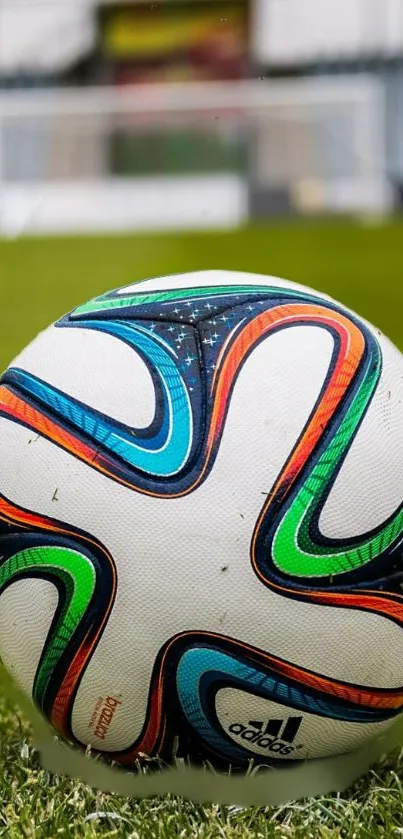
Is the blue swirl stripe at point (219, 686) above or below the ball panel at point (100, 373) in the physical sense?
below

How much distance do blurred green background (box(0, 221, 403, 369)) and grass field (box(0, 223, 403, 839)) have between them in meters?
0.01

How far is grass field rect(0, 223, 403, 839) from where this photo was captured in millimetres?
1998

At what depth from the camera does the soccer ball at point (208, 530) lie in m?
1.86

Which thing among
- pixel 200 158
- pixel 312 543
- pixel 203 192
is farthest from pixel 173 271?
pixel 200 158

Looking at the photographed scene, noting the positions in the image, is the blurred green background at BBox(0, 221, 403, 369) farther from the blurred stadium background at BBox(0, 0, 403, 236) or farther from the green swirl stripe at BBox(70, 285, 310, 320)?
the green swirl stripe at BBox(70, 285, 310, 320)

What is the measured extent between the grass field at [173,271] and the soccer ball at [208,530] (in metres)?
0.11

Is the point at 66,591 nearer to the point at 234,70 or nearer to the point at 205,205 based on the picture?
the point at 205,205

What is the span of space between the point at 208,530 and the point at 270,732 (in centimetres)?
40

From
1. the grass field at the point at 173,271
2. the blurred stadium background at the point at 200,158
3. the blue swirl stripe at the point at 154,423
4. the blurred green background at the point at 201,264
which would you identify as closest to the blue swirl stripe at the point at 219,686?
the grass field at the point at 173,271

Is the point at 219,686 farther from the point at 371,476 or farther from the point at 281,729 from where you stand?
the point at 371,476

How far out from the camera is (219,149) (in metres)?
17.5

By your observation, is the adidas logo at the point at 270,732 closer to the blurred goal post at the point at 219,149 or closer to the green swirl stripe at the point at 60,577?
→ the green swirl stripe at the point at 60,577

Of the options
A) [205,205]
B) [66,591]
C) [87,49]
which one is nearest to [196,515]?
[66,591]

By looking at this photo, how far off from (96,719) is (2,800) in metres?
0.28
